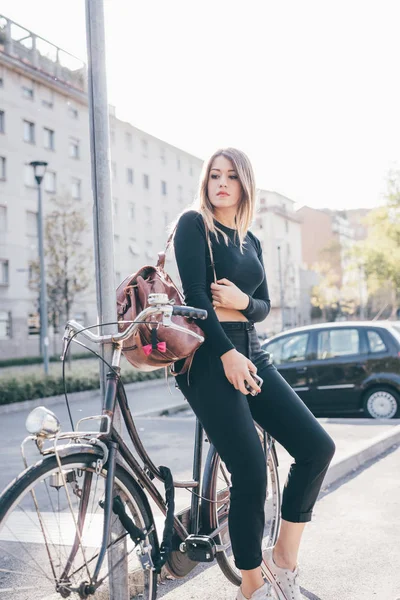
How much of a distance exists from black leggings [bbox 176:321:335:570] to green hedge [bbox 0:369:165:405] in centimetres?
1292

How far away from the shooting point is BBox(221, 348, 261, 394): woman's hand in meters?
2.79

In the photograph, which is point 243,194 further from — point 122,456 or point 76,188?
point 76,188

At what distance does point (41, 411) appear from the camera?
2.33m

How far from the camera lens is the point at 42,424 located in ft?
7.53

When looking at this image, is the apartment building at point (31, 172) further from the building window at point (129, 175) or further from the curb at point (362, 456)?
the curb at point (362, 456)

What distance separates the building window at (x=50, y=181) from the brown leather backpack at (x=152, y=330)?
127 ft

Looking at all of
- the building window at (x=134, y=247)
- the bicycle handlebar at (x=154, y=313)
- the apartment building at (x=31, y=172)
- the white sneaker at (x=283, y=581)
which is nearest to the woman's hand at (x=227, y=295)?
the bicycle handlebar at (x=154, y=313)

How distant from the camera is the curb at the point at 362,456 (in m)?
6.04

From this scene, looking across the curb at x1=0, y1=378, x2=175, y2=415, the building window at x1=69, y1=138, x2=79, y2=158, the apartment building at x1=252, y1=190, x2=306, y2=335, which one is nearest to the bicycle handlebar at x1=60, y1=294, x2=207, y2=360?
the curb at x1=0, y1=378, x2=175, y2=415

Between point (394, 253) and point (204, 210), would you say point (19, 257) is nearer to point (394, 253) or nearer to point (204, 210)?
point (394, 253)

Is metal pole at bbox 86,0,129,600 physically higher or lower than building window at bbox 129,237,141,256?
lower

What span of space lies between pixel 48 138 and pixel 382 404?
3437 centimetres

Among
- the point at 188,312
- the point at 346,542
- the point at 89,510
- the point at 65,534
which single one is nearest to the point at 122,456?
the point at 89,510

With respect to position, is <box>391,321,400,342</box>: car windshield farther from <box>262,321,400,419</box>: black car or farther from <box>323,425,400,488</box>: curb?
<box>323,425,400,488</box>: curb
